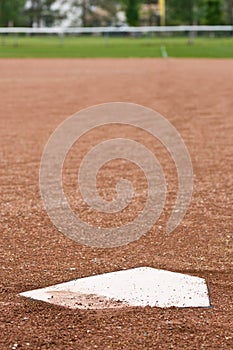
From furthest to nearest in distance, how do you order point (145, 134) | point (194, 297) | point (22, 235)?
point (145, 134) → point (22, 235) → point (194, 297)

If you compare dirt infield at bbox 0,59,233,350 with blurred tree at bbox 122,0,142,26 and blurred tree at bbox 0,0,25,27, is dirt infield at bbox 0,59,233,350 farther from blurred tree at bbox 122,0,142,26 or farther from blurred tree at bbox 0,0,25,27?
blurred tree at bbox 122,0,142,26

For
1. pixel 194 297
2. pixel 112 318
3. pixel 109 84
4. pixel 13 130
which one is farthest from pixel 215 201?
pixel 109 84

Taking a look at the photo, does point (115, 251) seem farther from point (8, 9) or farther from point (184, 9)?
point (184, 9)

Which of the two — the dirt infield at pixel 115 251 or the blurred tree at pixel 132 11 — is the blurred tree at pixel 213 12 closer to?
the blurred tree at pixel 132 11

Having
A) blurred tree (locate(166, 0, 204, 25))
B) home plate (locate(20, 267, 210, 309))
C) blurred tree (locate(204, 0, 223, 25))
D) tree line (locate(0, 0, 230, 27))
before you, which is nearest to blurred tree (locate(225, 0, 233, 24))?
tree line (locate(0, 0, 230, 27))

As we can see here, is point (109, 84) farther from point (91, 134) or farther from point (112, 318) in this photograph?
point (112, 318)

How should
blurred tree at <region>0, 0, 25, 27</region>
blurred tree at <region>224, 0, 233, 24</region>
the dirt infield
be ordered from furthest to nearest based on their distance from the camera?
1. blurred tree at <region>224, 0, 233, 24</region>
2. blurred tree at <region>0, 0, 25, 27</region>
3. the dirt infield
